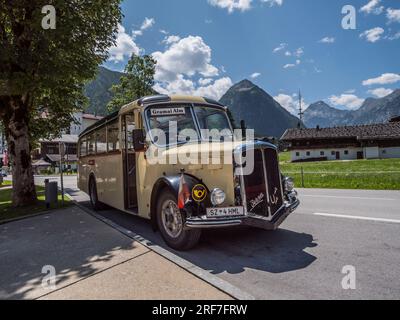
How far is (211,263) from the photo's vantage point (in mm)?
4430

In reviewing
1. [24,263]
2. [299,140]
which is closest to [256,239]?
[24,263]

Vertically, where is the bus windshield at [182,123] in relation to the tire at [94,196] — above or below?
above

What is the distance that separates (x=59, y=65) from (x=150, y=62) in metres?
33.1

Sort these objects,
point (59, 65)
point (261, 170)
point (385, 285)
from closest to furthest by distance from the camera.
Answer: point (385, 285)
point (261, 170)
point (59, 65)

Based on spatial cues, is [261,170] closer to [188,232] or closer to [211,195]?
[211,195]

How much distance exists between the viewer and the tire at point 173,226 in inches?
Result: 194

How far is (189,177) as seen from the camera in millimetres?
5016

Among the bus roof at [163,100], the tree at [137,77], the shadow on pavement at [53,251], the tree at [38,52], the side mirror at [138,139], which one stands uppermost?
the tree at [137,77]

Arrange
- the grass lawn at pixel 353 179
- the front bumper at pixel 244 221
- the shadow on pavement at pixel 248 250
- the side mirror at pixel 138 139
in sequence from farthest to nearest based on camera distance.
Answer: the grass lawn at pixel 353 179 < the side mirror at pixel 138 139 < the front bumper at pixel 244 221 < the shadow on pavement at pixel 248 250

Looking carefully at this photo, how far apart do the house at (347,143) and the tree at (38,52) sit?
57.2 metres

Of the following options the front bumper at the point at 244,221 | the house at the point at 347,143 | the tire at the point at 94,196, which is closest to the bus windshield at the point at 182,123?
the front bumper at the point at 244,221

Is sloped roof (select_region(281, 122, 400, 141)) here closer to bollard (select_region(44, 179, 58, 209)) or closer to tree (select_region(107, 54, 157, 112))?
tree (select_region(107, 54, 157, 112))

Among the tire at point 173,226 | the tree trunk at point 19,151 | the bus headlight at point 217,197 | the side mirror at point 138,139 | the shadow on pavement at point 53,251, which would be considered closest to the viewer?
the shadow on pavement at point 53,251

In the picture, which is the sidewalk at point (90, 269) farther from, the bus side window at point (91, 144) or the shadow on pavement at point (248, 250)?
the bus side window at point (91, 144)
